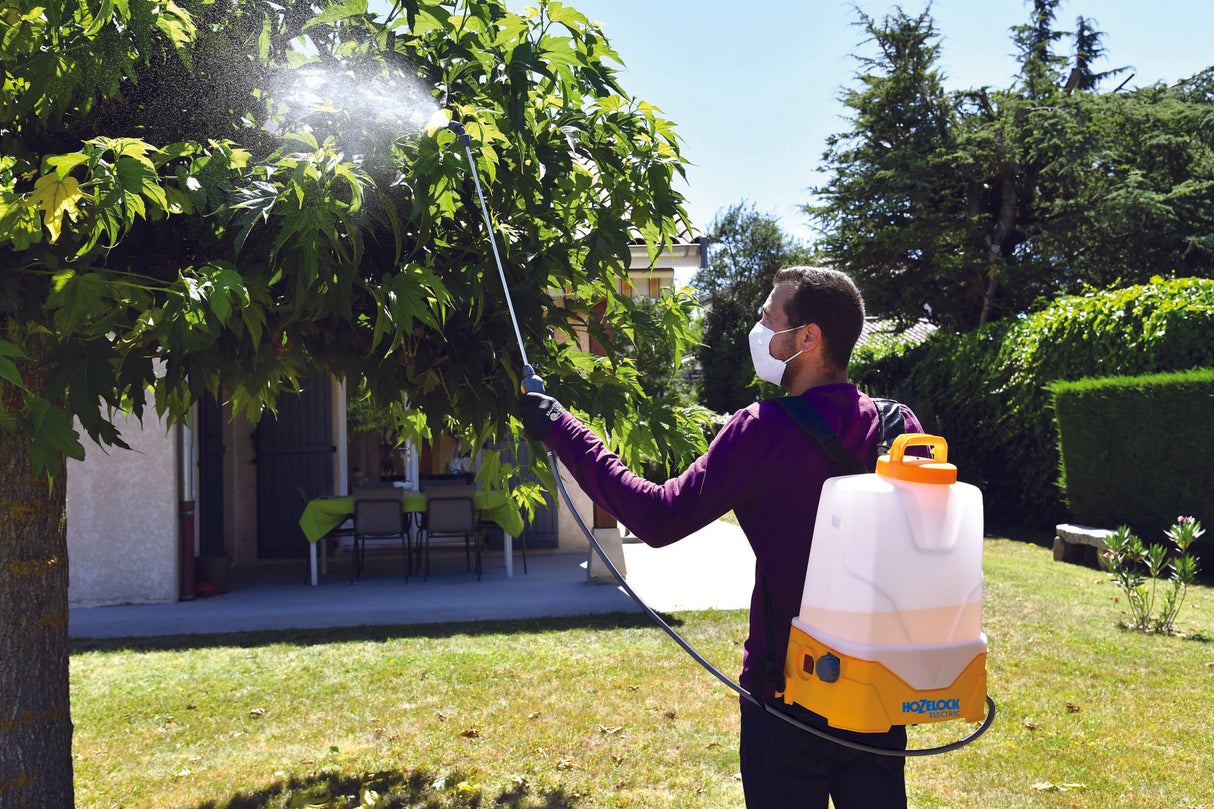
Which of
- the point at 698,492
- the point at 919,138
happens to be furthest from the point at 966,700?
the point at 919,138

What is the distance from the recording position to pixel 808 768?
198 centimetres

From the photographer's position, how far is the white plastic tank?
179 centimetres

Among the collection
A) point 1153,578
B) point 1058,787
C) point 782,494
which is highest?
point 782,494

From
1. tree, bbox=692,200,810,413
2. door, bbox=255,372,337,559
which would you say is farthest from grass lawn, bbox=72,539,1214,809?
tree, bbox=692,200,810,413

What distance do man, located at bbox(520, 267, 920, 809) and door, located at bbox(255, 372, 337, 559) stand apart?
9.02 meters

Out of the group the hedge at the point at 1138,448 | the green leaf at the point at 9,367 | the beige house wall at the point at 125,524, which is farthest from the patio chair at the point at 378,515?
the hedge at the point at 1138,448

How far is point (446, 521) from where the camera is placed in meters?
8.88

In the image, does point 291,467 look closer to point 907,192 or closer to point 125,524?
point 125,524

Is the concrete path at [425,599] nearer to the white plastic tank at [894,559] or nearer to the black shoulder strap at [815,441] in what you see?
the black shoulder strap at [815,441]

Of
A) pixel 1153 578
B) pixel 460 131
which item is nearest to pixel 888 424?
pixel 460 131

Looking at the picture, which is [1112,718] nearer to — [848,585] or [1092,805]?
[1092,805]

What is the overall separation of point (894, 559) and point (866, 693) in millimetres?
276

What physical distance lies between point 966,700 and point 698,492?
72 centimetres

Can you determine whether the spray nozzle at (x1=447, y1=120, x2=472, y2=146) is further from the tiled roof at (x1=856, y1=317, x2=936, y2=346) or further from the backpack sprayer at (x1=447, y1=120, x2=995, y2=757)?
the tiled roof at (x1=856, y1=317, x2=936, y2=346)
